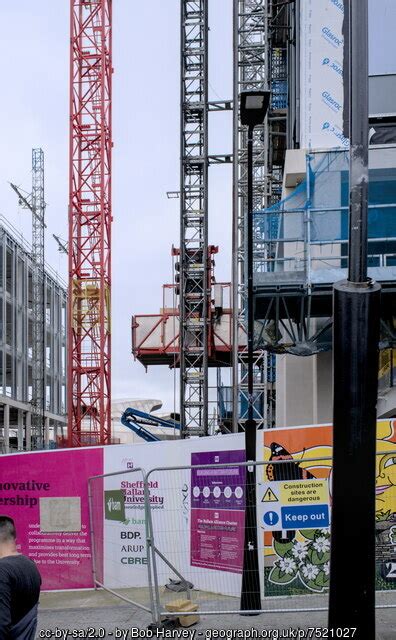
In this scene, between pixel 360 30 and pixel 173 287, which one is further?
pixel 173 287

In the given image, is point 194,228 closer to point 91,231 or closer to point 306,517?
point 91,231

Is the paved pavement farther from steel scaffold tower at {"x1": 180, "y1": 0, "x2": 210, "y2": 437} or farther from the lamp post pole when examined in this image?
steel scaffold tower at {"x1": 180, "y1": 0, "x2": 210, "y2": 437}

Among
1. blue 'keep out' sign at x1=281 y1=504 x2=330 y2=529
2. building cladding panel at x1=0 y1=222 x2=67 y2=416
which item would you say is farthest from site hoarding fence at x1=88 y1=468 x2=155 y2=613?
building cladding panel at x1=0 y1=222 x2=67 y2=416

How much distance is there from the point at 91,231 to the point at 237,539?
Answer: 42.8m

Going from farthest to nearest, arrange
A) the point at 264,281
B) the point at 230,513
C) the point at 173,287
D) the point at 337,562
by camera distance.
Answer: the point at 173,287 < the point at 264,281 < the point at 230,513 < the point at 337,562

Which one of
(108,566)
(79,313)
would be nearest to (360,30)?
(108,566)

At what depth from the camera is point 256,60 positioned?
146ft

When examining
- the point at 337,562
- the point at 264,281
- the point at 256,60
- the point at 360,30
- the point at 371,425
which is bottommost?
the point at 337,562

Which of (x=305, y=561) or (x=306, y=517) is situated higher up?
(x=306, y=517)

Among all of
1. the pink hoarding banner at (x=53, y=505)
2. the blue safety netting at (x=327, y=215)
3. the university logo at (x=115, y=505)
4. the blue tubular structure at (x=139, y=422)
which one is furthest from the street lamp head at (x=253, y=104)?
the blue tubular structure at (x=139, y=422)

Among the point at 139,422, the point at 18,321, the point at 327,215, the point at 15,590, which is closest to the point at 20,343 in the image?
the point at 18,321

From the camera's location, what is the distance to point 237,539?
32.9 ft

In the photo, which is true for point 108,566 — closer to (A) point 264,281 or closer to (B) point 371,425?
(A) point 264,281

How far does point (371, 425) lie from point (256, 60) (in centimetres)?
4231
